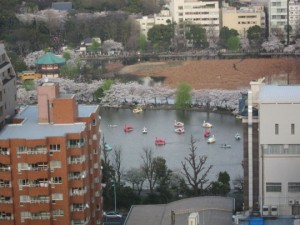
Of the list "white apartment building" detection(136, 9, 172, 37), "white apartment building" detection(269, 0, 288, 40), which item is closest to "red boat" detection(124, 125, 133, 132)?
"white apartment building" detection(269, 0, 288, 40)

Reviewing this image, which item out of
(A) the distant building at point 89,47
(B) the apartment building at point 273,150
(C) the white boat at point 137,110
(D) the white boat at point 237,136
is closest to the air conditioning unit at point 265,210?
(B) the apartment building at point 273,150

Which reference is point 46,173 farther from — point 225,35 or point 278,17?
point 278,17

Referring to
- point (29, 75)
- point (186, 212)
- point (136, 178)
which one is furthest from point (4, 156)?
point (29, 75)

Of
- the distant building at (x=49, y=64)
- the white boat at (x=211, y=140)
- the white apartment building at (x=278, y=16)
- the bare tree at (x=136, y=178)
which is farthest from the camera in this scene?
the white apartment building at (x=278, y=16)

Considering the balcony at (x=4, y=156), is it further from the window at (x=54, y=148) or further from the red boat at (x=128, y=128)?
the red boat at (x=128, y=128)

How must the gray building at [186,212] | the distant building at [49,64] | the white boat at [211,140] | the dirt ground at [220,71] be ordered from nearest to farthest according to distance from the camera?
the gray building at [186,212] < the white boat at [211,140] < the dirt ground at [220,71] < the distant building at [49,64]

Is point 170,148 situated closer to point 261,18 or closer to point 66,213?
point 66,213

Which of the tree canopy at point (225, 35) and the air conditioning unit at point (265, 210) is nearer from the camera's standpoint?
the air conditioning unit at point (265, 210)
